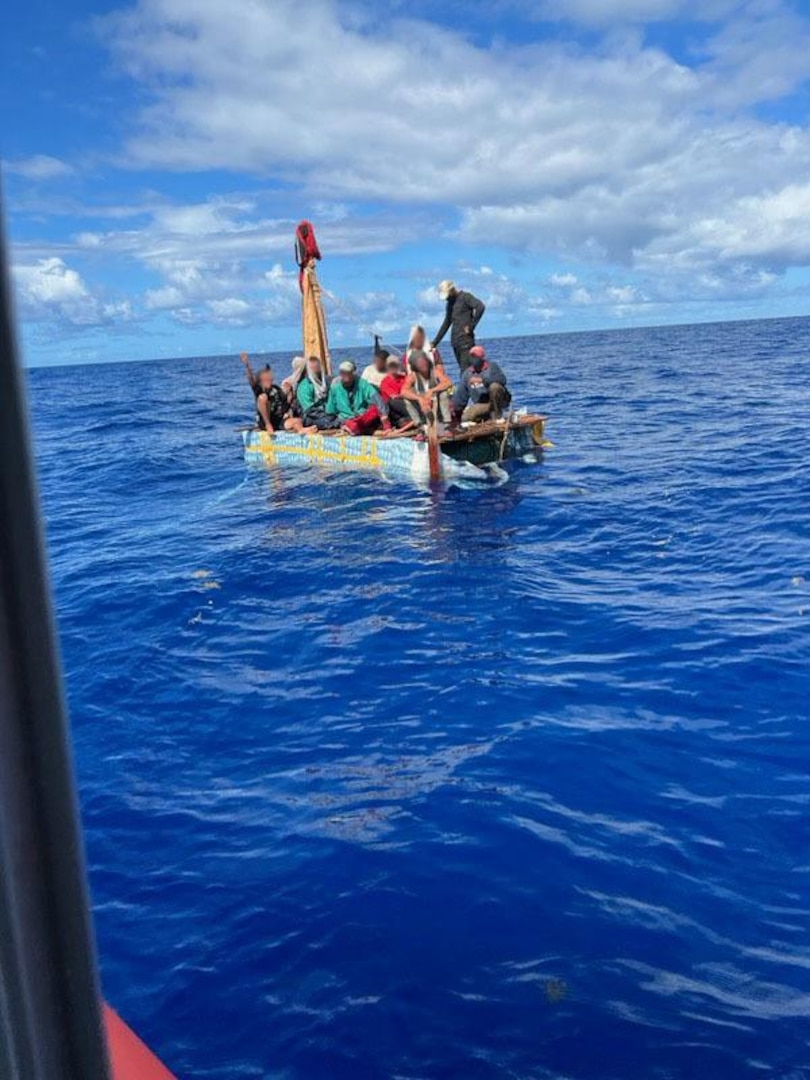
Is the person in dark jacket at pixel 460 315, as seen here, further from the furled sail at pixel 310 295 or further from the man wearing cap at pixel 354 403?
the furled sail at pixel 310 295

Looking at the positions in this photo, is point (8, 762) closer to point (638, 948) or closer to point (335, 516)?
point (638, 948)

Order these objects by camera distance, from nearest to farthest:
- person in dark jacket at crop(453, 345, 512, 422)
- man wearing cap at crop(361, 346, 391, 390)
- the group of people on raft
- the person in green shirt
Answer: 1. the group of people on raft
2. person in dark jacket at crop(453, 345, 512, 422)
3. man wearing cap at crop(361, 346, 391, 390)
4. the person in green shirt

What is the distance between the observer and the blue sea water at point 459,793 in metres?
3.45

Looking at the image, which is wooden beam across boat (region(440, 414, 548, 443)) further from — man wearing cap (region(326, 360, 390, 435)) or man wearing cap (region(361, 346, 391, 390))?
man wearing cap (region(361, 346, 391, 390))

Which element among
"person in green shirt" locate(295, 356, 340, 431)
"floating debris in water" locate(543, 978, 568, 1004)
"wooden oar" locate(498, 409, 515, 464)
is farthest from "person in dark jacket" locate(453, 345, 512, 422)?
"floating debris in water" locate(543, 978, 568, 1004)

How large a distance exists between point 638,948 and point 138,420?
31.3 metres

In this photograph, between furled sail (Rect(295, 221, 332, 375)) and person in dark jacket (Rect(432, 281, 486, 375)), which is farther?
furled sail (Rect(295, 221, 332, 375))

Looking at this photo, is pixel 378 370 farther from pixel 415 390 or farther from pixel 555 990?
pixel 555 990

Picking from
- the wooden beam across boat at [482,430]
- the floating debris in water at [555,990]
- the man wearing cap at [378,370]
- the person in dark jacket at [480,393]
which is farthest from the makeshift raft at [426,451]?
the floating debris in water at [555,990]

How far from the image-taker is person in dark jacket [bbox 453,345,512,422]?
1479 cm

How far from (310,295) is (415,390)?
4862 millimetres

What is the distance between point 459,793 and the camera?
5.05 metres

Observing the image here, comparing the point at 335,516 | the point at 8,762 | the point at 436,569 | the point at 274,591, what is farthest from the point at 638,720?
the point at 335,516

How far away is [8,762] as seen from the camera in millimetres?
776
